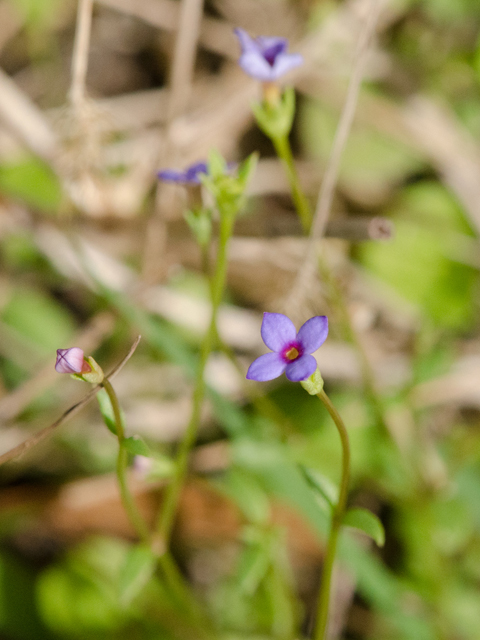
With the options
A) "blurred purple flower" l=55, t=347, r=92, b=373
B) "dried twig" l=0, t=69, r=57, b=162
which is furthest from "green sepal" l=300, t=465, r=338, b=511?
"dried twig" l=0, t=69, r=57, b=162

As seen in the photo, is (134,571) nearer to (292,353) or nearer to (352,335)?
(292,353)

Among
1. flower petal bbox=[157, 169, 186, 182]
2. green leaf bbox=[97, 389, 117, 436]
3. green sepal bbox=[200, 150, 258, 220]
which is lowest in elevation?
green leaf bbox=[97, 389, 117, 436]

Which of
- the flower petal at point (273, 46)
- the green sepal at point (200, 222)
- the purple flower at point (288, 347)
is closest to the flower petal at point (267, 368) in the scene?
the purple flower at point (288, 347)

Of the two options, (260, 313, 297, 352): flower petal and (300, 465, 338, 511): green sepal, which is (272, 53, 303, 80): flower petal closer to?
(260, 313, 297, 352): flower petal

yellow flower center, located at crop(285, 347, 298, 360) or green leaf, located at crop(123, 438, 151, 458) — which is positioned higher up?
yellow flower center, located at crop(285, 347, 298, 360)

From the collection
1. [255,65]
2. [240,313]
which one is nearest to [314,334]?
[255,65]

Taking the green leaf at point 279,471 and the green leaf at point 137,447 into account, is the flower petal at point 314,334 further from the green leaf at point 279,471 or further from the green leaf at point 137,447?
the green leaf at point 279,471

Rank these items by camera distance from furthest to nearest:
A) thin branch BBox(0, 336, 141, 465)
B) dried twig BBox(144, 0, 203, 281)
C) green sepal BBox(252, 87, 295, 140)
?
dried twig BBox(144, 0, 203, 281)
green sepal BBox(252, 87, 295, 140)
thin branch BBox(0, 336, 141, 465)

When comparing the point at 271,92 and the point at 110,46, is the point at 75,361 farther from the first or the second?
the point at 110,46
